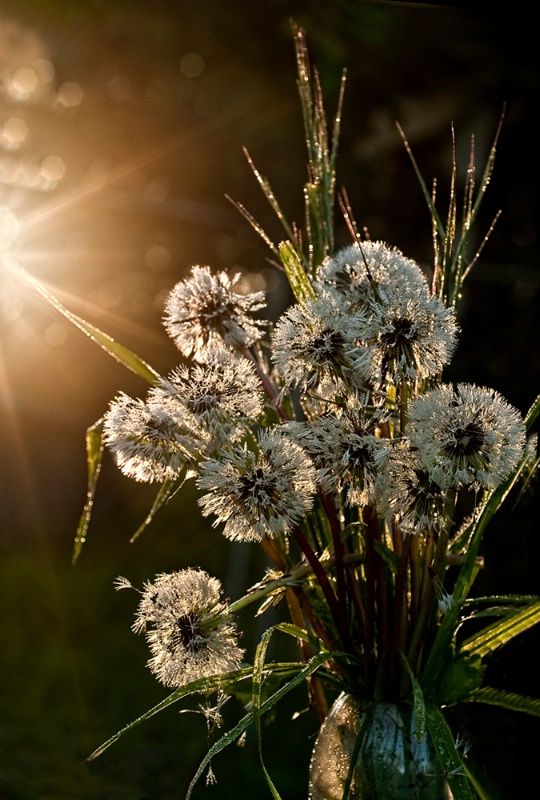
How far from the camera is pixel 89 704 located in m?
1.81

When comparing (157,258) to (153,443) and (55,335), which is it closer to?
(55,335)

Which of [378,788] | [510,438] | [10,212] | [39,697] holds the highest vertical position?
[10,212]

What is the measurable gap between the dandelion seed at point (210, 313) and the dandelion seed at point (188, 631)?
0.53 ft

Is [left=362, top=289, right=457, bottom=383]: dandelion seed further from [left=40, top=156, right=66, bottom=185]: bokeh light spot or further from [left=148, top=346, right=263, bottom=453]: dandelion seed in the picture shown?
[left=40, top=156, right=66, bottom=185]: bokeh light spot

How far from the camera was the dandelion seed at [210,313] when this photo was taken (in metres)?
0.62

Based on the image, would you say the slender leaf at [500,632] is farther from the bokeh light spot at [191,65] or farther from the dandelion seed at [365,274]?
the bokeh light spot at [191,65]

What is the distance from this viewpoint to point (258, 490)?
0.52 meters

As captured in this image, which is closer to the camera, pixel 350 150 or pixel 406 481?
pixel 406 481

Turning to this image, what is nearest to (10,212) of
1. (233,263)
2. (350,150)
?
(233,263)

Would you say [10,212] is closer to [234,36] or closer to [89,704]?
[234,36]

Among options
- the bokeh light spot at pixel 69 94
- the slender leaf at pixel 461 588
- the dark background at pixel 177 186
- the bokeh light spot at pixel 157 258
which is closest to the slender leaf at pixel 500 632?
the slender leaf at pixel 461 588

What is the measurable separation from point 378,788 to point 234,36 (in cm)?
169

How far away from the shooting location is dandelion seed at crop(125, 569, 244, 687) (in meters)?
0.55

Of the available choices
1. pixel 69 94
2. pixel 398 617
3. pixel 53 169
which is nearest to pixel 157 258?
pixel 53 169
